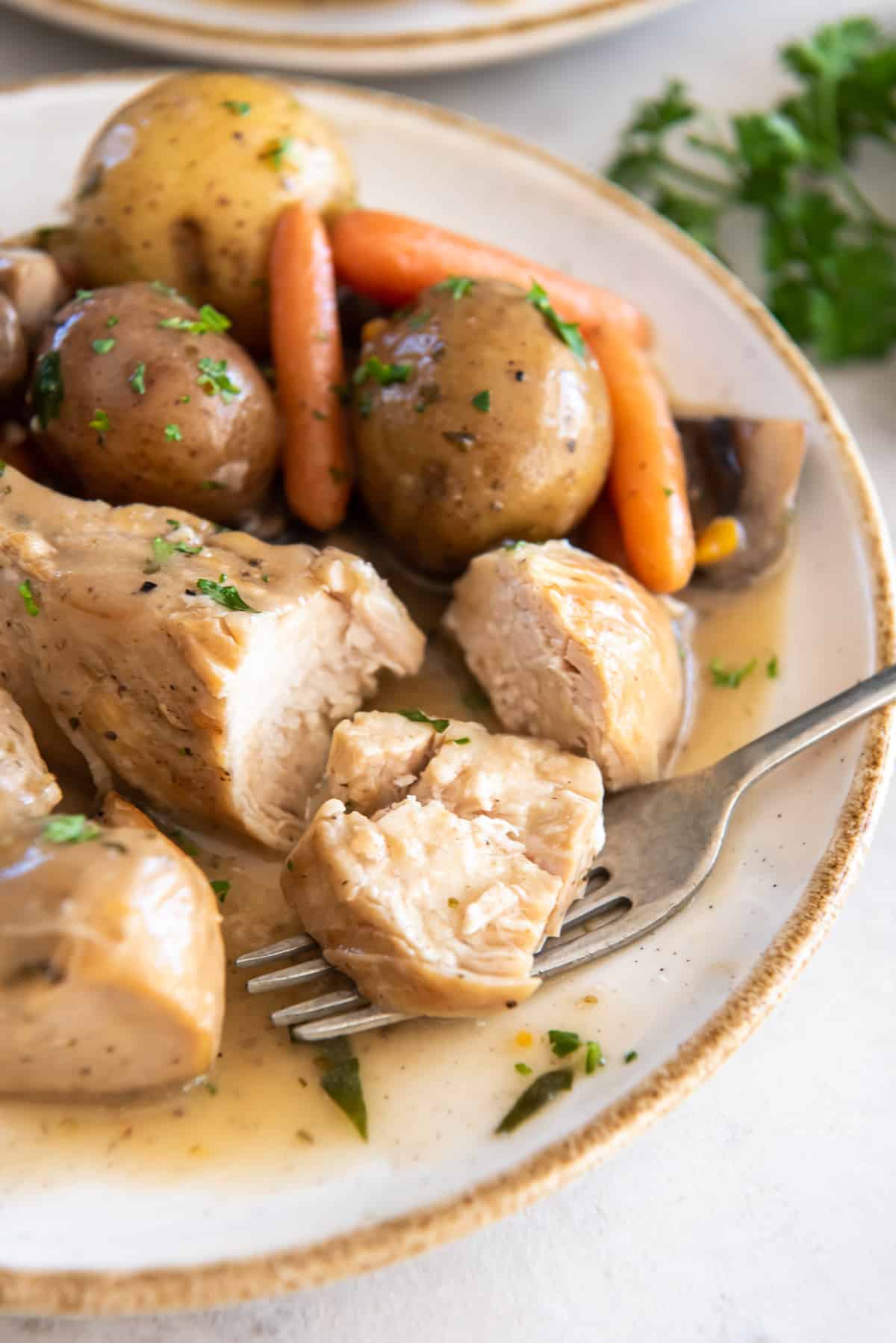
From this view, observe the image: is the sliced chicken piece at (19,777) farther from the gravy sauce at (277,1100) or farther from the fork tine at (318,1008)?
the fork tine at (318,1008)

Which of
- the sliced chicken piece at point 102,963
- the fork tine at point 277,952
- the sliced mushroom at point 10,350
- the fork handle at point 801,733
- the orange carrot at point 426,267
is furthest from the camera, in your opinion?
the orange carrot at point 426,267

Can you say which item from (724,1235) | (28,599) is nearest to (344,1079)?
(724,1235)

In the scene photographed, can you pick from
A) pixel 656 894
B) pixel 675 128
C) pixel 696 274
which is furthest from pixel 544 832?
pixel 675 128

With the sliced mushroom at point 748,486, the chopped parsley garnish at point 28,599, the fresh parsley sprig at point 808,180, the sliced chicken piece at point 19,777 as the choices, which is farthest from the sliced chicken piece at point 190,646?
the fresh parsley sprig at point 808,180

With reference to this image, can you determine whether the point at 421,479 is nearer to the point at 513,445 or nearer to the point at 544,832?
the point at 513,445

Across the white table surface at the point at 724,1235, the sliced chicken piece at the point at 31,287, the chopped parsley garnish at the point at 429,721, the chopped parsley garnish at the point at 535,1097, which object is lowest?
the white table surface at the point at 724,1235
